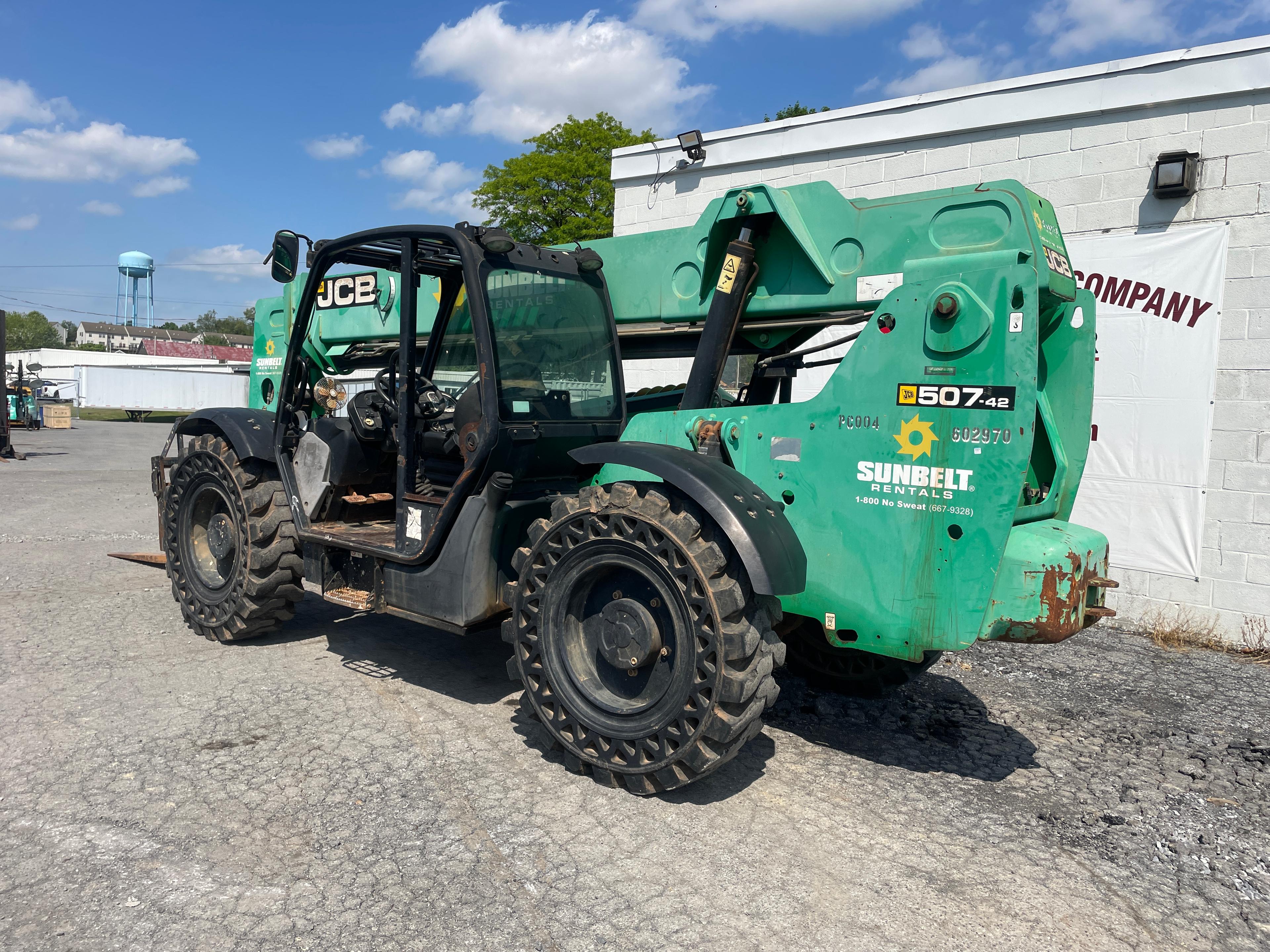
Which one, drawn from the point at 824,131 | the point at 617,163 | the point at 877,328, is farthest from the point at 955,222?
the point at 617,163

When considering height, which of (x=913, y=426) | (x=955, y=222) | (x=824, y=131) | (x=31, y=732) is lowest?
(x=31, y=732)

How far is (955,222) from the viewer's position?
360 cm

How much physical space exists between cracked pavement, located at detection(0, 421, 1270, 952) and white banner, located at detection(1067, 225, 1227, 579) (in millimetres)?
1448

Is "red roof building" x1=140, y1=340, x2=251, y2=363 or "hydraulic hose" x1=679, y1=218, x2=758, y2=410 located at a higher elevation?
"red roof building" x1=140, y1=340, x2=251, y2=363

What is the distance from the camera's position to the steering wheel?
4.89 meters

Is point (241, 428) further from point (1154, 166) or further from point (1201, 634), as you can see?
point (1201, 634)

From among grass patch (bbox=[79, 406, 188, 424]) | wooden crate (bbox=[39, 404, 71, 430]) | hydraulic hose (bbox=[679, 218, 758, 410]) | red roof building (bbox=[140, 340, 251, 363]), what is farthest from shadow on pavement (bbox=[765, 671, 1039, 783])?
red roof building (bbox=[140, 340, 251, 363])

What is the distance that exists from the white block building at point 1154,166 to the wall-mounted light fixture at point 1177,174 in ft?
0.19

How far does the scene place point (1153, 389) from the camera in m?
6.80

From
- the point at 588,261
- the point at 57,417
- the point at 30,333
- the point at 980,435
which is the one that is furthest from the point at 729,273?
the point at 30,333

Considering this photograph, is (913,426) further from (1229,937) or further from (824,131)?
(824,131)

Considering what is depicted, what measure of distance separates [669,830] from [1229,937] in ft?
6.10

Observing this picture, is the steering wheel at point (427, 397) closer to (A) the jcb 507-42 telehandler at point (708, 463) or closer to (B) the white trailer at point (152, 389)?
(A) the jcb 507-42 telehandler at point (708, 463)

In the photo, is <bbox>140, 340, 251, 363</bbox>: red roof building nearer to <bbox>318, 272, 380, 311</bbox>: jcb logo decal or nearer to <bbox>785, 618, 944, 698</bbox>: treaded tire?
<bbox>318, 272, 380, 311</bbox>: jcb logo decal
